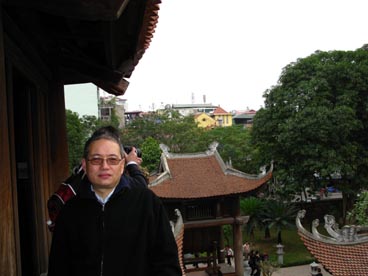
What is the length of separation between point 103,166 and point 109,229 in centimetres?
23

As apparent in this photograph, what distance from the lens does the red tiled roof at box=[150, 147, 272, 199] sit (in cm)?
1328

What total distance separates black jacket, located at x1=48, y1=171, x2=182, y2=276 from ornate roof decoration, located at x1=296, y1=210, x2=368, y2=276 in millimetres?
6267

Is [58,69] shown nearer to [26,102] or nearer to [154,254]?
[26,102]

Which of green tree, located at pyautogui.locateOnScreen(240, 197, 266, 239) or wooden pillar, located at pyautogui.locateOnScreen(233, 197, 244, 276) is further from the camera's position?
green tree, located at pyautogui.locateOnScreen(240, 197, 266, 239)

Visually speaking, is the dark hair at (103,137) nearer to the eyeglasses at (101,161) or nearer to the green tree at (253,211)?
the eyeglasses at (101,161)

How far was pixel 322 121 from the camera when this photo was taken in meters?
17.2

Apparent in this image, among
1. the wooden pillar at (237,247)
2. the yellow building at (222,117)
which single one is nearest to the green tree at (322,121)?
the wooden pillar at (237,247)

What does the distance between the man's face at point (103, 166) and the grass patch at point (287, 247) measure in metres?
16.2

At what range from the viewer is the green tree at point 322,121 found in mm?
17234

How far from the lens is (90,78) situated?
428 cm

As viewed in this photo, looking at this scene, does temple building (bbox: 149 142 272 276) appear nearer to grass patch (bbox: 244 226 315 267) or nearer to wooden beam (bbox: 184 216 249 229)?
wooden beam (bbox: 184 216 249 229)

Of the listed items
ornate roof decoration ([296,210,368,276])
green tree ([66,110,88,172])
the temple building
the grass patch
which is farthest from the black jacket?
green tree ([66,110,88,172])

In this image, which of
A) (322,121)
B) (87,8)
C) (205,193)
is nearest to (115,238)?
(87,8)

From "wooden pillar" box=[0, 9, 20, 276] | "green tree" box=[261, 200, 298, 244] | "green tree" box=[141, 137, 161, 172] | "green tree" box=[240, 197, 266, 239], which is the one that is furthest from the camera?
"green tree" box=[141, 137, 161, 172]
